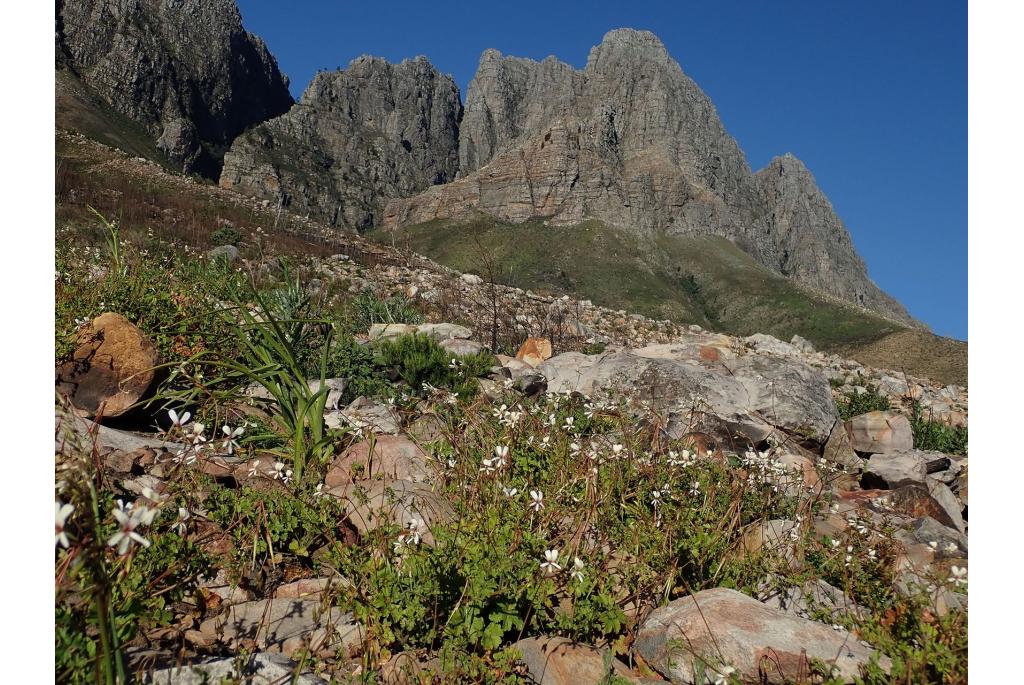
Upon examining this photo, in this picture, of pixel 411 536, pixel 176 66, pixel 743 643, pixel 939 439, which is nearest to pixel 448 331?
pixel 411 536

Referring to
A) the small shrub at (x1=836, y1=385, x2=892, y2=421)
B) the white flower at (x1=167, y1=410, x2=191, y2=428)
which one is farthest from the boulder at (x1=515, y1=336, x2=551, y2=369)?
the white flower at (x1=167, y1=410, x2=191, y2=428)

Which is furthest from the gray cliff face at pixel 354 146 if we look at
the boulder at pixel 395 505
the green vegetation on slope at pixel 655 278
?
the boulder at pixel 395 505

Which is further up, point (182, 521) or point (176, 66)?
point (176, 66)

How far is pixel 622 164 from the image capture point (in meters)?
161

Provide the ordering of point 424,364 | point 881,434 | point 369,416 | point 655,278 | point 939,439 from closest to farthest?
point 369,416 → point 424,364 → point 881,434 → point 939,439 → point 655,278

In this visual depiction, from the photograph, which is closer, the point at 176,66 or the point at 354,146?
the point at 176,66

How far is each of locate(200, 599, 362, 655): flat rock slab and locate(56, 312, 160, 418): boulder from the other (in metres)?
2.27

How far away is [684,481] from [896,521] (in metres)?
1.82

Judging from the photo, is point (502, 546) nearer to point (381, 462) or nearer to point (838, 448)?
point (381, 462)

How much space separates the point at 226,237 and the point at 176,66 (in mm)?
127161

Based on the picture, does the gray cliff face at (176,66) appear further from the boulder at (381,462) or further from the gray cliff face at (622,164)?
the boulder at (381,462)

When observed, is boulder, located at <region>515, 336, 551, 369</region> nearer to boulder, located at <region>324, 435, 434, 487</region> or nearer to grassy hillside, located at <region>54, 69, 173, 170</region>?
boulder, located at <region>324, 435, 434, 487</region>

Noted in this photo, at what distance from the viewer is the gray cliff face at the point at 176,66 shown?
101 meters

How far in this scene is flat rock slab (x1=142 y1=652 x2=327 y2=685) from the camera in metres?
1.84
